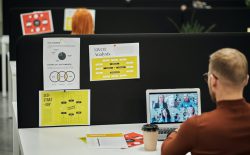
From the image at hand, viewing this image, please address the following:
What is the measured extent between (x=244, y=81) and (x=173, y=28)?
3722 mm

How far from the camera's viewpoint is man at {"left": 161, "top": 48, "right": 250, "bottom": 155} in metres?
1.82

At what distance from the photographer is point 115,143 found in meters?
2.37

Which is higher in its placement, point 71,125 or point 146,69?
point 146,69

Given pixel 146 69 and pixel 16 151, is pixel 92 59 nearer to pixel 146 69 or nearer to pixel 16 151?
pixel 146 69

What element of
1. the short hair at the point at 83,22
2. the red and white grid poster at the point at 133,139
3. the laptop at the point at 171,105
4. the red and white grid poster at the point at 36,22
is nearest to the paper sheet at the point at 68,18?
the red and white grid poster at the point at 36,22

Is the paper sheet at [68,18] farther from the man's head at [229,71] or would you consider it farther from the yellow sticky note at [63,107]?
the man's head at [229,71]

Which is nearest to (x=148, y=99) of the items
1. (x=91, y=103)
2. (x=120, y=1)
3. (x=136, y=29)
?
(x=91, y=103)

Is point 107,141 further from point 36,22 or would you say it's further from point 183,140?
point 36,22

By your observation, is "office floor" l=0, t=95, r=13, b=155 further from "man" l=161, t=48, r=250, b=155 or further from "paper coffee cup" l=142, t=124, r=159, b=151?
"man" l=161, t=48, r=250, b=155

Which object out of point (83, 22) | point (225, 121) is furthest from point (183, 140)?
point (83, 22)

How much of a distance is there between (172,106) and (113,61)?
33 centimetres

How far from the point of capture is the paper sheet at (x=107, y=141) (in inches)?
92.0

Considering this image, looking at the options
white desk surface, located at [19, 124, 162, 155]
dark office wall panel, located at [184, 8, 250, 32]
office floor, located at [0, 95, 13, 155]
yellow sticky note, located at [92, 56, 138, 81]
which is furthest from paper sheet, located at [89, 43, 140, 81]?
dark office wall panel, located at [184, 8, 250, 32]

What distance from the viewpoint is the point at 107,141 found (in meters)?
2.40
